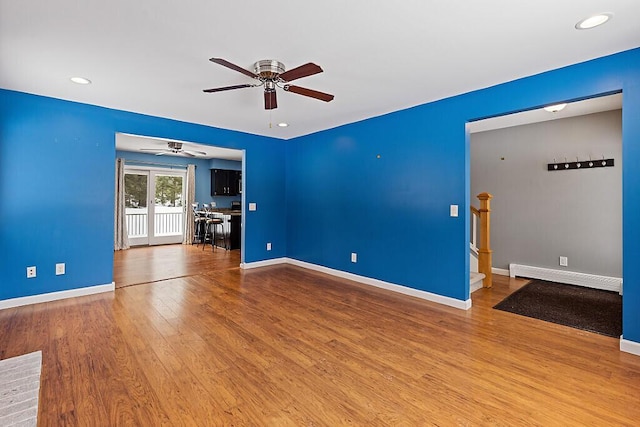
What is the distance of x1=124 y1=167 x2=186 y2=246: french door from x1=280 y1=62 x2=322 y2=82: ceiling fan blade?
7.03m

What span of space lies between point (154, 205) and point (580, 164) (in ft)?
29.8

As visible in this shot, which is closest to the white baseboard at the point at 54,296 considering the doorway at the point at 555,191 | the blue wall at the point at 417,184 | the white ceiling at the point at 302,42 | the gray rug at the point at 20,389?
the gray rug at the point at 20,389

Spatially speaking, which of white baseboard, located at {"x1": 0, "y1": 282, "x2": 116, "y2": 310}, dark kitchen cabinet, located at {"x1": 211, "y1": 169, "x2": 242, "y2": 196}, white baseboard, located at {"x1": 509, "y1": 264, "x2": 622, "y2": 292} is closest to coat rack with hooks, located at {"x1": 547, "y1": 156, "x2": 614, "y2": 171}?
white baseboard, located at {"x1": 509, "y1": 264, "x2": 622, "y2": 292}

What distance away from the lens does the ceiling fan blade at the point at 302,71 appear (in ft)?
7.44

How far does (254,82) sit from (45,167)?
2719 millimetres

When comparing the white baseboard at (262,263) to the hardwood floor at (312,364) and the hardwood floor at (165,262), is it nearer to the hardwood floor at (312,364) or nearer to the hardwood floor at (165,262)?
the hardwood floor at (165,262)

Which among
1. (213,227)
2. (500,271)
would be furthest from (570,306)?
(213,227)

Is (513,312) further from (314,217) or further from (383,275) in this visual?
(314,217)

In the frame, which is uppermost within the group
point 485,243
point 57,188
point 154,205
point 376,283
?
point 57,188

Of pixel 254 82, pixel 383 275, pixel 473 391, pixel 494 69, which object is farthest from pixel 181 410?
pixel 494 69

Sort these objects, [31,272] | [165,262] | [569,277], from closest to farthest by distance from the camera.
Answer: [31,272] < [569,277] < [165,262]

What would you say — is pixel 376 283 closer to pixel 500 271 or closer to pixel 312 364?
pixel 312 364

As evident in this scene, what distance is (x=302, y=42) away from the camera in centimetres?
236

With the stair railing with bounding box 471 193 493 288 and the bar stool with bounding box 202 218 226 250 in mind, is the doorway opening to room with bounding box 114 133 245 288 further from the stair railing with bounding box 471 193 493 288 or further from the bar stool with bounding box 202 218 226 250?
the stair railing with bounding box 471 193 493 288
